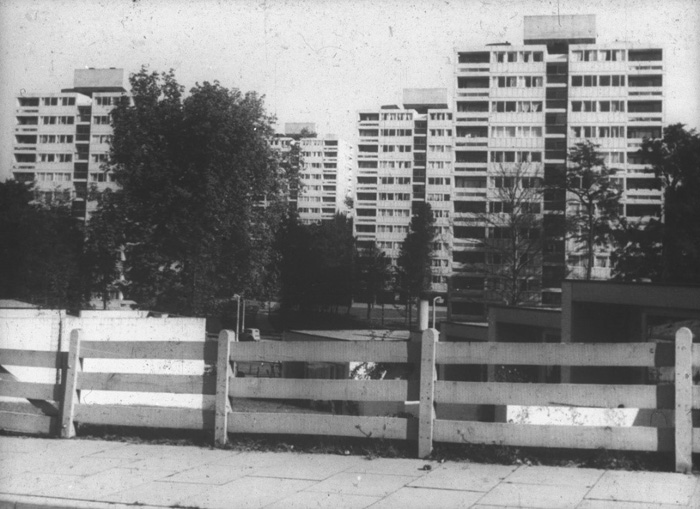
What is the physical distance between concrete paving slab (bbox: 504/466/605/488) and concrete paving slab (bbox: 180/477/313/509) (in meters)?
1.72

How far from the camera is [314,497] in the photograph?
5645mm

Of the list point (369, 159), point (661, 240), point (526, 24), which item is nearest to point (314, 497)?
point (661, 240)

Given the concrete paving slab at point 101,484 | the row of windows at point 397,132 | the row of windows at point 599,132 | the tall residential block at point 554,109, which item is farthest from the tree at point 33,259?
the row of windows at point 397,132

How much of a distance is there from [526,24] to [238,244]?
72.5 metres

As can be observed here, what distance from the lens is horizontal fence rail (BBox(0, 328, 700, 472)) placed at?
6.24 meters

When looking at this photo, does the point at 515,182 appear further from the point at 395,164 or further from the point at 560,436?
the point at 560,436

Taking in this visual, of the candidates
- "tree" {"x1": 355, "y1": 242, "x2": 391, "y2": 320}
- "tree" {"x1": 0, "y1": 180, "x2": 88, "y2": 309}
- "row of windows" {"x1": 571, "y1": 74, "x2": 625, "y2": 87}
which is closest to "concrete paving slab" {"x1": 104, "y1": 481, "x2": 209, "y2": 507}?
"tree" {"x1": 0, "y1": 180, "x2": 88, "y2": 309}

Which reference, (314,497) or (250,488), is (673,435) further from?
(250,488)

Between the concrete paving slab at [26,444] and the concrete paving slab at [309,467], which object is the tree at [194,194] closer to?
the concrete paving slab at [26,444]

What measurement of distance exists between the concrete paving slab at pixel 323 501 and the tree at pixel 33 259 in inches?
1943

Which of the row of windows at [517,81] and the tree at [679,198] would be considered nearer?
the tree at [679,198]

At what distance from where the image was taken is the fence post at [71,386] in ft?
26.6

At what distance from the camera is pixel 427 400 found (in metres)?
6.78

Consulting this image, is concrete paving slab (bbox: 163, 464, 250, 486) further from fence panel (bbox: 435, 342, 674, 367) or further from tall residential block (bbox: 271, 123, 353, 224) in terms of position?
tall residential block (bbox: 271, 123, 353, 224)
